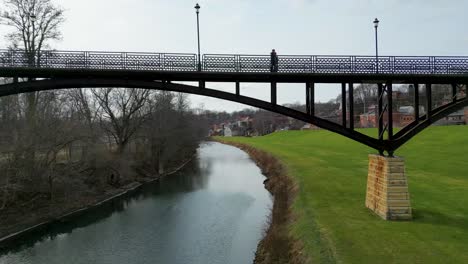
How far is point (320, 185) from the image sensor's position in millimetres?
27172

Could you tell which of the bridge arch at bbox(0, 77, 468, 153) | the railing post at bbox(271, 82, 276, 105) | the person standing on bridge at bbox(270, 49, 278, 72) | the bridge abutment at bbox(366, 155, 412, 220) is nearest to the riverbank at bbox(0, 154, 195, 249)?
the bridge arch at bbox(0, 77, 468, 153)

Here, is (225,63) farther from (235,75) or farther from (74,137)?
(74,137)

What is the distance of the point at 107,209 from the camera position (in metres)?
30.3

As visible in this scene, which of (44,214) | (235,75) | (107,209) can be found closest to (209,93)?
(235,75)

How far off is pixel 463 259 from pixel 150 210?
22.4 metres

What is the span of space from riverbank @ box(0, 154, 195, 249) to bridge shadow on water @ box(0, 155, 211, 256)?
0.24 feet

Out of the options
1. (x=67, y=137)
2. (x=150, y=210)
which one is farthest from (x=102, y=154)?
(x=150, y=210)

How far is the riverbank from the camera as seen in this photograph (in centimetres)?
2258

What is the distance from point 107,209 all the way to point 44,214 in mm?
4996

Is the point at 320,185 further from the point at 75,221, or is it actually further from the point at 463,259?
the point at 75,221

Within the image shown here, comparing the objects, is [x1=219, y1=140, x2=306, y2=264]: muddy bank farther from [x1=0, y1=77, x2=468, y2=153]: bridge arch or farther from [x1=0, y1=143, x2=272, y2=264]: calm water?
[x1=0, y1=77, x2=468, y2=153]: bridge arch

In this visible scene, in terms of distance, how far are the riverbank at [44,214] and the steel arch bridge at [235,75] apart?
9.94 meters

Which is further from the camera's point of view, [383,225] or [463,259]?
[383,225]

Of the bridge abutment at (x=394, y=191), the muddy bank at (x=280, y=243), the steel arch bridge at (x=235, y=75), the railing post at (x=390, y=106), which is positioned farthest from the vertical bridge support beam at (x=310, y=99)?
the muddy bank at (x=280, y=243)
